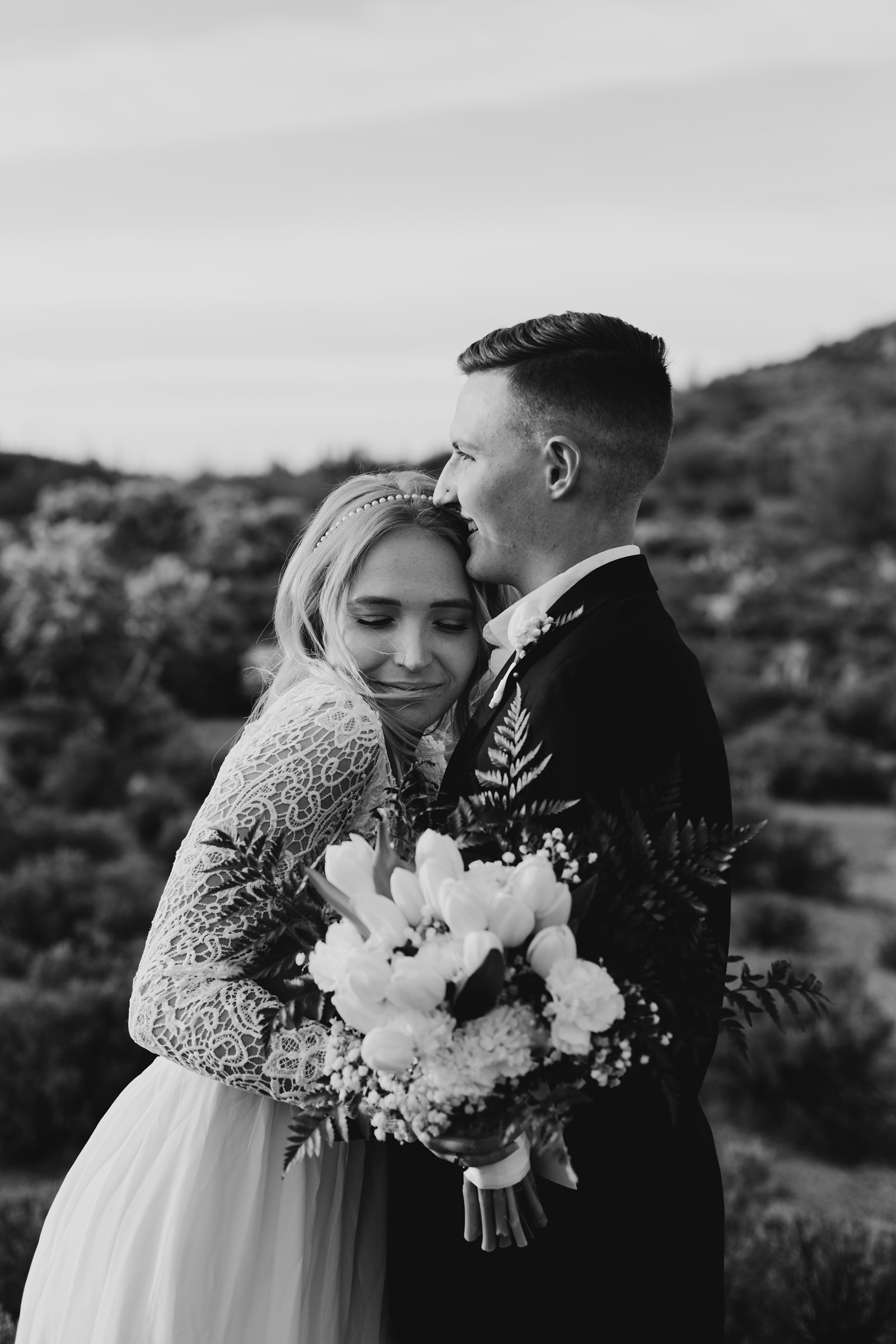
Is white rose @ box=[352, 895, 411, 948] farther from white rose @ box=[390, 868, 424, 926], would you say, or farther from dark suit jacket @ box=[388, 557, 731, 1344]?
dark suit jacket @ box=[388, 557, 731, 1344]

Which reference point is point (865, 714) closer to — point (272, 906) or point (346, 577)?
point (346, 577)

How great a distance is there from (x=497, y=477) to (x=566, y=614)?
1.17 feet

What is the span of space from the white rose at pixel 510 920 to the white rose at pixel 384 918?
14cm

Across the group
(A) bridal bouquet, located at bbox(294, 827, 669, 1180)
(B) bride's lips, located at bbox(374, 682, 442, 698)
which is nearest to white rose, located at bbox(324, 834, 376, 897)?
(A) bridal bouquet, located at bbox(294, 827, 669, 1180)

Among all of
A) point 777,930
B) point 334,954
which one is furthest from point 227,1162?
point 777,930

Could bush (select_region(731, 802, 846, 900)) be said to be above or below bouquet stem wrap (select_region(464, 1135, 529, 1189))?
below

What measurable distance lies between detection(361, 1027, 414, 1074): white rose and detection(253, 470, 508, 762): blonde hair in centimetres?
121

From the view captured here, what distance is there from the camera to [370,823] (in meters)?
2.65

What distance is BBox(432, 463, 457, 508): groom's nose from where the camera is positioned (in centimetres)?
312

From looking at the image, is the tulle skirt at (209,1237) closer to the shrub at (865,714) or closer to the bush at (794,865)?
the bush at (794,865)

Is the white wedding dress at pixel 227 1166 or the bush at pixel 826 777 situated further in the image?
the bush at pixel 826 777

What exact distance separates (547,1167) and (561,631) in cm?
106

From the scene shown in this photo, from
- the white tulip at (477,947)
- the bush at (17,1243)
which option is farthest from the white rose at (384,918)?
the bush at (17,1243)

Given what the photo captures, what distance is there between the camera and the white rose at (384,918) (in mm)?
2027
